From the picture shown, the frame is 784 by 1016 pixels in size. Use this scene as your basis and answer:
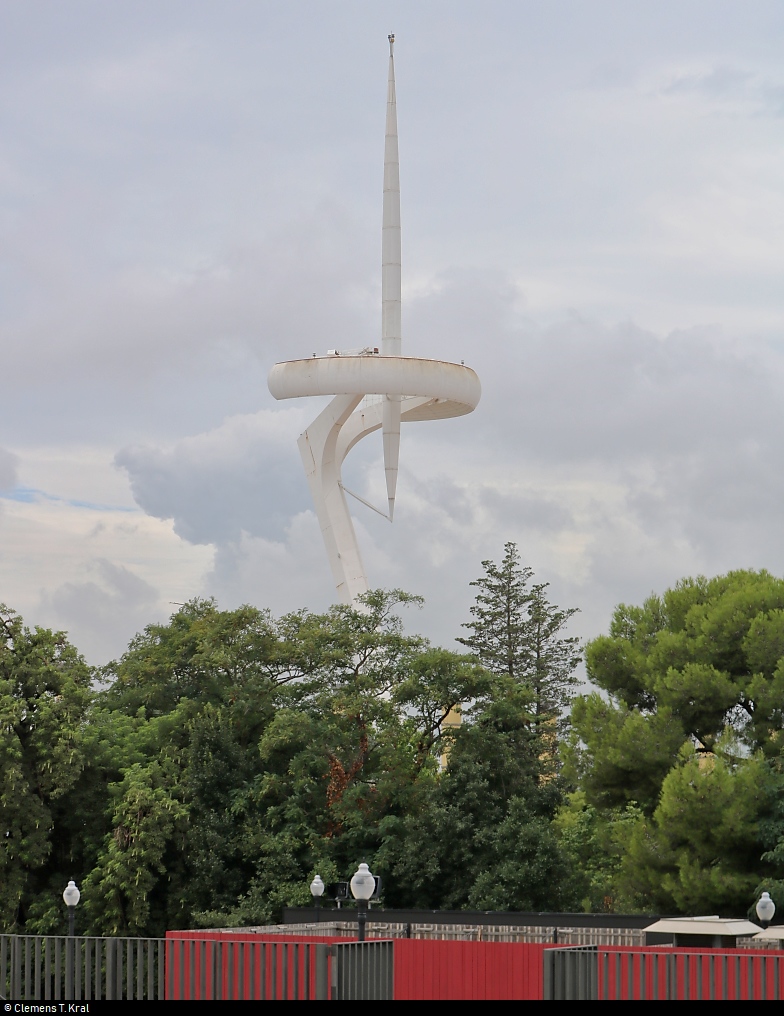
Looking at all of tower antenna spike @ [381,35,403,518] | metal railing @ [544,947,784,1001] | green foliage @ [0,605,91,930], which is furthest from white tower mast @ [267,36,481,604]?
metal railing @ [544,947,784,1001]

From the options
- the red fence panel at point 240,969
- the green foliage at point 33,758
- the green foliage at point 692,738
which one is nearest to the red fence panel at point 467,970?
the red fence panel at point 240,969

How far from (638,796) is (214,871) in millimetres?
9761

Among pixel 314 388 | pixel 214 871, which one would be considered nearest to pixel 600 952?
pixel 214 871

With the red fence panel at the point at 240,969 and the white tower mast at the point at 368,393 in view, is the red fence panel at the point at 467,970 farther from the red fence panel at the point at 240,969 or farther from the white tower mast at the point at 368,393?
the white tower mast at the point at 368,393

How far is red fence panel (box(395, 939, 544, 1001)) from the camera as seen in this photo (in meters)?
17.7

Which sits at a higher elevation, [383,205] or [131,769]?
[383,205]

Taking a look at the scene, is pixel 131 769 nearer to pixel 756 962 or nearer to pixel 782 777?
pixel 782 777

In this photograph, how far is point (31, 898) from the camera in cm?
3316

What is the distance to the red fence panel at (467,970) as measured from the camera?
17.7 meters

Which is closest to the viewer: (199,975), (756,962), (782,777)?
(756,962)

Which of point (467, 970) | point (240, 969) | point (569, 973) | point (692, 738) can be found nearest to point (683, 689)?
point (692, 738)

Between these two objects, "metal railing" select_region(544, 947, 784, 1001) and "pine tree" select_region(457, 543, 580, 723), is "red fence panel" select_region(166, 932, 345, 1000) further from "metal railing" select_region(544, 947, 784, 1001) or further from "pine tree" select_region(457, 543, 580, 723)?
"pine tree" select_region(457, 543, 580, 723)

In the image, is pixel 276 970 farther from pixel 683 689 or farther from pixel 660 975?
pixel 683 689

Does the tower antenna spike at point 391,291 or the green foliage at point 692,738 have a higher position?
the tower antenna spike at point 391,291
